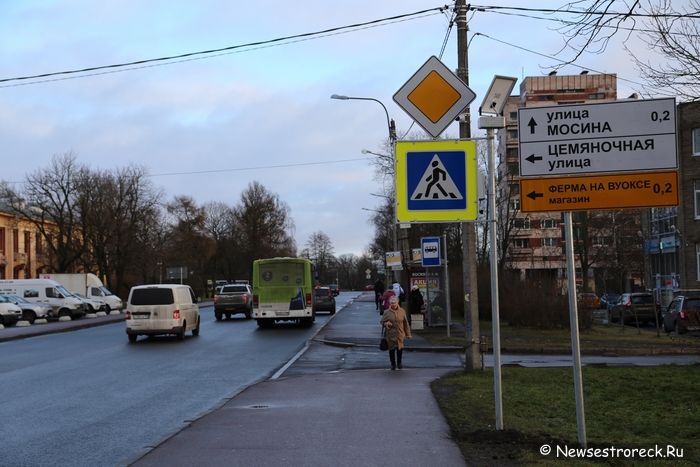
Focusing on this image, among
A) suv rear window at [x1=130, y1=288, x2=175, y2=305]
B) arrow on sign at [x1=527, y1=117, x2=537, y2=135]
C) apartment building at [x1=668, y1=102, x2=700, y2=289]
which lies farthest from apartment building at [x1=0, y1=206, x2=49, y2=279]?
arrow on sign at [x1=527, y1=117, x2=537, y2=135]

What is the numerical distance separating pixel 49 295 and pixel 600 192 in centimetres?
4574

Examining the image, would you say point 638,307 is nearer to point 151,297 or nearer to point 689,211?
point 689,211

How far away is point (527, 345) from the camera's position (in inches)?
833

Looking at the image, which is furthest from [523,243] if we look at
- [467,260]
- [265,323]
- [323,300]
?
[467,260]

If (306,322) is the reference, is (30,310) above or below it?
above

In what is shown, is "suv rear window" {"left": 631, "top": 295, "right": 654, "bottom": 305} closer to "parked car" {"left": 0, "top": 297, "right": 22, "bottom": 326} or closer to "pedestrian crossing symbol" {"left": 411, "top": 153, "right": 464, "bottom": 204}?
"parked car" {"left": 0, "top": 297, "right": 22, "bottom": 326}

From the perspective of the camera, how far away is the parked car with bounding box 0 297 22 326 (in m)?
38.1

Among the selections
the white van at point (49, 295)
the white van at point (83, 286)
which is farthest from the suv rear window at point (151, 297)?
the white van at point (83, 286)

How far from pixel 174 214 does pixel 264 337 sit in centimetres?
7850

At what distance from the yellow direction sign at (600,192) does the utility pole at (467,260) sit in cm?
757

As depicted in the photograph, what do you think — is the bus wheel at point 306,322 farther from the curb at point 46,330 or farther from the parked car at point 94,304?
the parked car at point 94,304

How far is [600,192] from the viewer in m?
6.69

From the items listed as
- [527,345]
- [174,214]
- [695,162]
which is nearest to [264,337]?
[527,345]

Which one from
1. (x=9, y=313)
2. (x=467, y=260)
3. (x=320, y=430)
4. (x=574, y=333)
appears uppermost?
(x=467, y=260)
